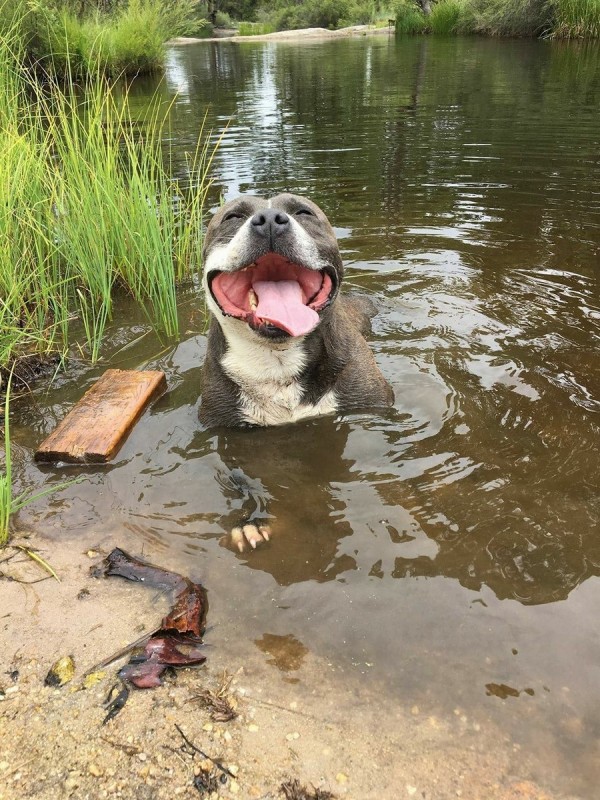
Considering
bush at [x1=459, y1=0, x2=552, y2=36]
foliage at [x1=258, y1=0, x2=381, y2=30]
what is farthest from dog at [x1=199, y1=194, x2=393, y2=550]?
foliage at [x1=258, y1=0, x2=381, y2=30]

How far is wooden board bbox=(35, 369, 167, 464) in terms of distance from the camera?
3.52 metres

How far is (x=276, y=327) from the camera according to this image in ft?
10.2

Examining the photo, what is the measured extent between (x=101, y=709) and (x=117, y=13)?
914 inches

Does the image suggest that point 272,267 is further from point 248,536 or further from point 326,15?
point 326,15

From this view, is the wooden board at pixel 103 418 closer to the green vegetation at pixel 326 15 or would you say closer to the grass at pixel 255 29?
the green vegetation at pixel 326 15

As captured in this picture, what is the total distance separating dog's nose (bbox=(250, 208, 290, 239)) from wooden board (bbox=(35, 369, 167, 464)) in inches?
57.0

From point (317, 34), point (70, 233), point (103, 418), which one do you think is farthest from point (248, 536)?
point (317, 34)

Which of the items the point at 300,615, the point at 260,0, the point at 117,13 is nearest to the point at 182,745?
the point at 300,615

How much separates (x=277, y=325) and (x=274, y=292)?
0.84 feet

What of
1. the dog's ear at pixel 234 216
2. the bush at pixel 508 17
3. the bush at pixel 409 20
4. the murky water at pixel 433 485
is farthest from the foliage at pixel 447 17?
the dog's ear at pixel 234 216

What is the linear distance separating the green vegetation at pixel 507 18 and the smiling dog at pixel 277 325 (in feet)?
82.3

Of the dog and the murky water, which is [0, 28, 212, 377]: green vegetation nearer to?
the murky water

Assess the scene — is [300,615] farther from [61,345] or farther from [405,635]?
[61,345]

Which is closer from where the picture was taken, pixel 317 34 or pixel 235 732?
pixel 235 732
